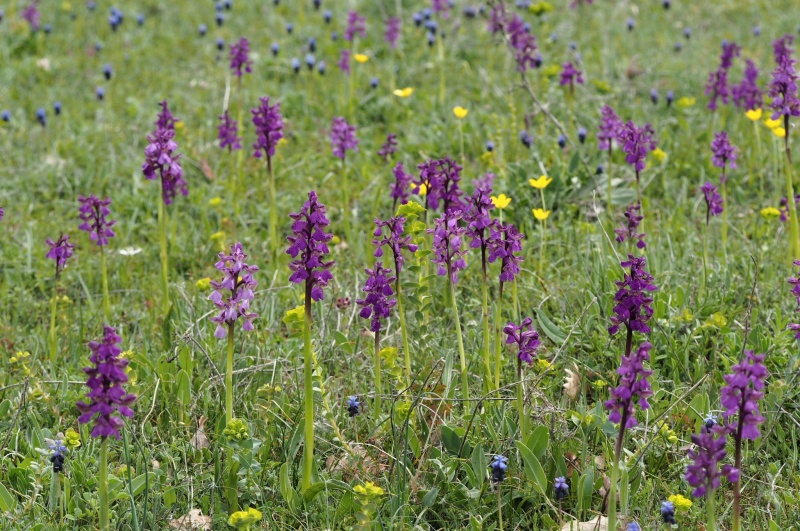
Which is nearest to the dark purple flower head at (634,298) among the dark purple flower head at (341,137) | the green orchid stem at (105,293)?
the green orchid stem at (105,293)

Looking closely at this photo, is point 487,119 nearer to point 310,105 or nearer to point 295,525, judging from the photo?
point 310,105

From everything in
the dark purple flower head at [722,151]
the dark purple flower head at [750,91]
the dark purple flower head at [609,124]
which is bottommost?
the dark purple flower head at [722,151]

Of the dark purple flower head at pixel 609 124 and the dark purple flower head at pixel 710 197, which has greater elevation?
the dark purple flower head at pixel 609 124

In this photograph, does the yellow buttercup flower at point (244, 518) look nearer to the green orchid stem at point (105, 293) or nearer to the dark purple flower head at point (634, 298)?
the dark purple flower head at point (634, 298)

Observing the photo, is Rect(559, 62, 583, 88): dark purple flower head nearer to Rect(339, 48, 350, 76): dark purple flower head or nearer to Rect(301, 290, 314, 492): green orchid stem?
Rect(339, 48, 350, 76): dark purple flower head

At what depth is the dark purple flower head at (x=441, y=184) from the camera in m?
3.35

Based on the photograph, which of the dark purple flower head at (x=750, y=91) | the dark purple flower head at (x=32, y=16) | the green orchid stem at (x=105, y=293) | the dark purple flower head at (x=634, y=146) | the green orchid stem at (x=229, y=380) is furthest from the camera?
the dark purple flower head at (x=32, y=16)

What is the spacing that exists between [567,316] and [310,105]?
3.22 metres

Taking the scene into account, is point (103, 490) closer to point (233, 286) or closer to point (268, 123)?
point (233, 286)

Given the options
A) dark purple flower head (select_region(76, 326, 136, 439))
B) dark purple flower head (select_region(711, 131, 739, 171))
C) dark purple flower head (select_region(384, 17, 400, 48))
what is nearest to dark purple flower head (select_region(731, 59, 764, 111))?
dark purple flower head (select_region(711, 131, 739, 171))

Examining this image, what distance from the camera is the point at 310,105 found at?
6277 millimetres

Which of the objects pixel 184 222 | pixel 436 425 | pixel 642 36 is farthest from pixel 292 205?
pixel 642 36

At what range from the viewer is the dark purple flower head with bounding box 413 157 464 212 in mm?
3348

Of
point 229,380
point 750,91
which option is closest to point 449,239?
point 229,380
